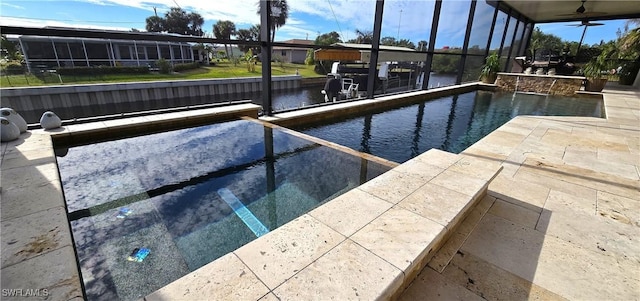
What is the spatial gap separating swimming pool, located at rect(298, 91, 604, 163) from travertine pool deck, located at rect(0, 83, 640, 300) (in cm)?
175

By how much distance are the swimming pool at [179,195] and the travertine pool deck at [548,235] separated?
1.06m

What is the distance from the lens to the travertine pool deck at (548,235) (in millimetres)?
1309

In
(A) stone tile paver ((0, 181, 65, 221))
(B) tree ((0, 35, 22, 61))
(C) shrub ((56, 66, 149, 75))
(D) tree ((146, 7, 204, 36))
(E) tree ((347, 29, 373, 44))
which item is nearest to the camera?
(A) stone tile paver ((0, 181, 65, 221))

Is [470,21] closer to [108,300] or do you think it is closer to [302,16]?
[108,300]

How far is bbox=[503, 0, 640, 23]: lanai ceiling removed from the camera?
9.99 m

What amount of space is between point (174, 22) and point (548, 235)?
37.2 metres

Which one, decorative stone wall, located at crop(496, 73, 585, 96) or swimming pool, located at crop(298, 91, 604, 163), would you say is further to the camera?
decorative stone wall, located at crop(496, 73, 585, 96)

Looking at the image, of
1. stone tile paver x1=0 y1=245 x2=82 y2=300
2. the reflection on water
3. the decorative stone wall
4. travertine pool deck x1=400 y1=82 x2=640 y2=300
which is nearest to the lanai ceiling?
the decorative stone wall

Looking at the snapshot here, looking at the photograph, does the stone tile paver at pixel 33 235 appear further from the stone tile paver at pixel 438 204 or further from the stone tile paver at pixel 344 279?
the stone tile paver at pixel 438 204

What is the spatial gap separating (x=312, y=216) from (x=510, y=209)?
1.62m

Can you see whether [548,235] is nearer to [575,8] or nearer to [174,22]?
[575,8]

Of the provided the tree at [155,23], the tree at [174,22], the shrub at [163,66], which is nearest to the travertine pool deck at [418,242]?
the shrub at [163,66]

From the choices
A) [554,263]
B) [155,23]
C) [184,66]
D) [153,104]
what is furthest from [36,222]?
[155,23]

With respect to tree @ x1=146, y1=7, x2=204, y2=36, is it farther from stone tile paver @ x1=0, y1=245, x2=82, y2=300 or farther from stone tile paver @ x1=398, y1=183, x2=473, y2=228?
stone tile paver @ x1=398, y1=183, x2=473, y2=228
